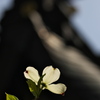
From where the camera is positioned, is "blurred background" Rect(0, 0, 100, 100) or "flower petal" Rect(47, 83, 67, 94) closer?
"flower petal" Rect(47, 83, 67, 94)

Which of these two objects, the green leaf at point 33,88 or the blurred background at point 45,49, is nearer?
the green leaf at point 33,88

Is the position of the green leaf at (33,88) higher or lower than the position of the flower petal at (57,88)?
lower

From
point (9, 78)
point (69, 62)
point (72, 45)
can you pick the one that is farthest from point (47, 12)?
point (9, 78)

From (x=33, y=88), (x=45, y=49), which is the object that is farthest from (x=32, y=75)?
(x=45, y=49)

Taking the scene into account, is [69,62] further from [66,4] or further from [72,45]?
[66,4]

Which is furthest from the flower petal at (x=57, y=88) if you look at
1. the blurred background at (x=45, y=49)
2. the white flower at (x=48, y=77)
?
the blurred background at (x=45, y=49)

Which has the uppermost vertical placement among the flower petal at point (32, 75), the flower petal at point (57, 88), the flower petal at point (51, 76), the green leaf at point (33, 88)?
the flower petal at point (51, 76)

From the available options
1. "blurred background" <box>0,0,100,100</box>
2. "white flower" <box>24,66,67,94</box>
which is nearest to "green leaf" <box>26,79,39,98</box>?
"white flower" <box>24,66,67,94</box>

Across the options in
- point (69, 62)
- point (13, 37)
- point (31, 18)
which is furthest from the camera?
point (31, 18)

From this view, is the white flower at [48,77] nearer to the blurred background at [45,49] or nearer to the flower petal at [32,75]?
the flower petal at [32,75]

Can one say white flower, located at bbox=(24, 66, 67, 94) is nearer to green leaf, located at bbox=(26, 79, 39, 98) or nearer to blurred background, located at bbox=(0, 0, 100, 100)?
green leaf, located at bbox=(26, 79, 39, 98)

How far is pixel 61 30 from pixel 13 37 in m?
0.84

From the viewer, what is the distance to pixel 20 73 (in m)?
2.41

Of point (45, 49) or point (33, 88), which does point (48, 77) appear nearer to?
point (33, 88)
